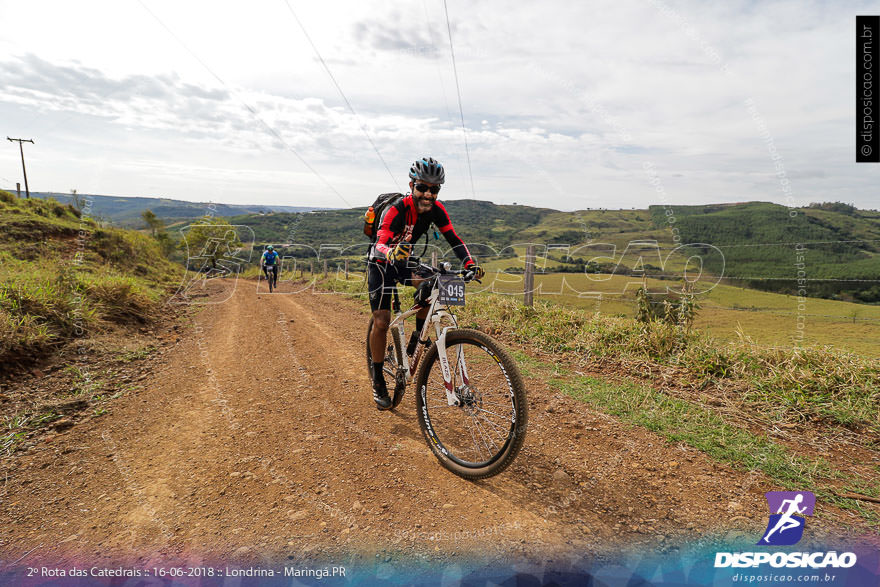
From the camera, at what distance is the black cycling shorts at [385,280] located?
13.7ft

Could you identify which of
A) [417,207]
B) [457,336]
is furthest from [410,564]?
[417,207]

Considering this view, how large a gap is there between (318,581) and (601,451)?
278cm

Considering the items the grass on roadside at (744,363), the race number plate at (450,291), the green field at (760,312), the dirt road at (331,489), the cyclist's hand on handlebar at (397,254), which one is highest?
the cyclist's hand on handlebar at (397,254)

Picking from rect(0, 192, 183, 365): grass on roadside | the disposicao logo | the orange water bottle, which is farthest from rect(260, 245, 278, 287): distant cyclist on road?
the disposicao logo

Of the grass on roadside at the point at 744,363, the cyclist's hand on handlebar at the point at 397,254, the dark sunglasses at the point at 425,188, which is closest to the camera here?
the cyclist's hand on handlebar at the point at 397,254

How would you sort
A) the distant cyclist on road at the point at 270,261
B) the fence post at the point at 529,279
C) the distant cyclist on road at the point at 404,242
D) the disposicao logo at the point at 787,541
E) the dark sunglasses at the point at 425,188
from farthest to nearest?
1. the distant cyclist on road at the point at 270,261
2. the fence post at the point at 529,279
3. the dark sunglasses at the point at 425,188
4. the distant cyclist on road at the point at 404,242
5. the disposicao logo at the point at 787,541

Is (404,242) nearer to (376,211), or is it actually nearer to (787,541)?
(376,211)

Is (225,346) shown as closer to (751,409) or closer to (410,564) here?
(410,564)

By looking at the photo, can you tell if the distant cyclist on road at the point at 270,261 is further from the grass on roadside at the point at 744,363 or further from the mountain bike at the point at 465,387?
the mountain bike at the point at 465,387

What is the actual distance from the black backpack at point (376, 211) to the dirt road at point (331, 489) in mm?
2265

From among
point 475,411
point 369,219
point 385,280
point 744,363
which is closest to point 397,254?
point 385,280

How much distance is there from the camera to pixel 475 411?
348cm

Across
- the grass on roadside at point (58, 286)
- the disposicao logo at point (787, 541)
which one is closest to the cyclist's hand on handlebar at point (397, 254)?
the disposicao logo at point (787, 541)

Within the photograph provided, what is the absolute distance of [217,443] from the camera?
12.7ft
